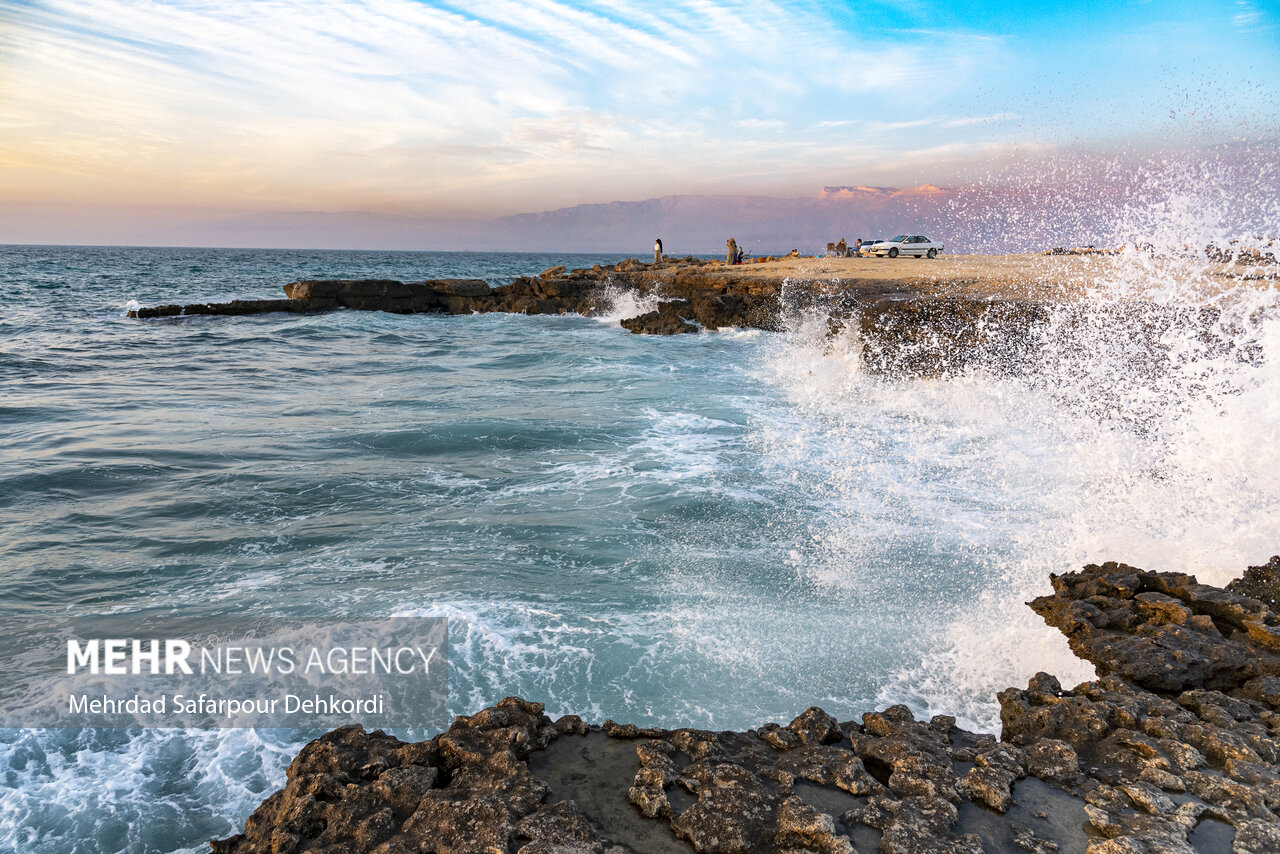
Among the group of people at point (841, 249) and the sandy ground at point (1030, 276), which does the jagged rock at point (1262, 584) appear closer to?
the sandy ground at point (1030, 276)

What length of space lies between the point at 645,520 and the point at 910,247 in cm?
3189

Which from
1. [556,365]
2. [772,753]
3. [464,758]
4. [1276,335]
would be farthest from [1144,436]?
[556,365]

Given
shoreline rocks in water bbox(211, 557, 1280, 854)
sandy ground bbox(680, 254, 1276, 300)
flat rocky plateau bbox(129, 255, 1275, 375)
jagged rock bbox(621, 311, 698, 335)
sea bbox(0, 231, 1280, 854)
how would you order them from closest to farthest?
shoreline rocks in water bbox(211, 557, 1280, 854)
sea bbox(0, 231, 1280, 854)
flat rocky plateau bbox(129, 255, 1275, 375)
sandy ground bbox(680, 254, 1276, 300)
jagged rock bbox(621, 311, 698, 335)

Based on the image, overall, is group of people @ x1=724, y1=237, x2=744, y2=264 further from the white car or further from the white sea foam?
the white sea foam

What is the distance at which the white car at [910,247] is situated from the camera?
35.0m

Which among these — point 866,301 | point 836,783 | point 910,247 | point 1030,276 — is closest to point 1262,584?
point 836,783

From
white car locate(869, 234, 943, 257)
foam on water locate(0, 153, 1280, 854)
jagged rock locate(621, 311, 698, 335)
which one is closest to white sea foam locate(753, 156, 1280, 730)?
foam on water locate(0, 153, 1280, 854)

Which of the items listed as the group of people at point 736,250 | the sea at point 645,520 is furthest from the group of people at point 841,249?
the sea at point 645,520

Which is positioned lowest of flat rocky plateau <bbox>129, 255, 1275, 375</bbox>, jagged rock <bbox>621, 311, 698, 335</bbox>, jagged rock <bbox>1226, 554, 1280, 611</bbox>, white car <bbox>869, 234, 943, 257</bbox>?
jagged rock <bbox>1226, 554, 1280, 611</bbox>

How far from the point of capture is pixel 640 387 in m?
16.2

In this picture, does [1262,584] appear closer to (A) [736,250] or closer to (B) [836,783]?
(B) [836,783]

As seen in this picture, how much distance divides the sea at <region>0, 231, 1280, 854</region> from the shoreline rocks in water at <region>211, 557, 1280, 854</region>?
0.95m

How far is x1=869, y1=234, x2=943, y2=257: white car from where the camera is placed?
35.0 m

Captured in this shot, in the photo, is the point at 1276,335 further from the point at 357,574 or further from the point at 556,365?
the point at 556,365
